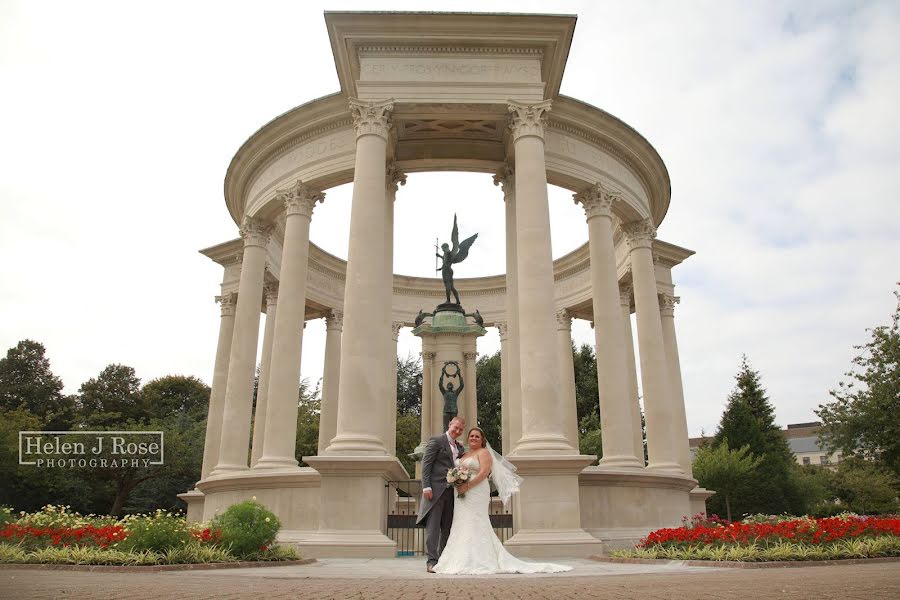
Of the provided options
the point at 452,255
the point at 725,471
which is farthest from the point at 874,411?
the point at 452,255

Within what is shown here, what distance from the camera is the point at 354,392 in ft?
92.7

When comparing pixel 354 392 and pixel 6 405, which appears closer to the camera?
pixel 354 392

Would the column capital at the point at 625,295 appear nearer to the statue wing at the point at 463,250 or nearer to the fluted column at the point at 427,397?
the statue wing at the point at 463,250

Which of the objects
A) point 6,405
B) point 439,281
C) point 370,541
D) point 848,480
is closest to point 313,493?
point 370,541

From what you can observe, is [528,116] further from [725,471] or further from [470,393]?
[725,471]

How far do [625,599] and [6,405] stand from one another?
108 metres

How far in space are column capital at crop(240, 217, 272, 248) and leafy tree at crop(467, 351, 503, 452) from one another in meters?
56.7

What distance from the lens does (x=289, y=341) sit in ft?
119

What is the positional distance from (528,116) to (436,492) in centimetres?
2190

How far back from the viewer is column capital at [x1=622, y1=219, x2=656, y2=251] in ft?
145

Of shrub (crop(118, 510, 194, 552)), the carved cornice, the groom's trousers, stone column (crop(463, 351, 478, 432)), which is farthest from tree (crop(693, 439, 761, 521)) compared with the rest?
shrub (crop(118, 510, 194, 552))

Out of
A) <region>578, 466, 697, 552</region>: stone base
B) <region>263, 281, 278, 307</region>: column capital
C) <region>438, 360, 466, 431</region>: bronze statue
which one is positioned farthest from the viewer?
<region>263, 281, 278, 307</region>: column capital

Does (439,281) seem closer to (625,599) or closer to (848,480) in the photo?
(625,599)

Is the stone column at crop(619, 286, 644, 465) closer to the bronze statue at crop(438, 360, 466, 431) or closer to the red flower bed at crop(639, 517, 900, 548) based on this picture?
the bronze statue at crop(438, 360, 466, 431)
